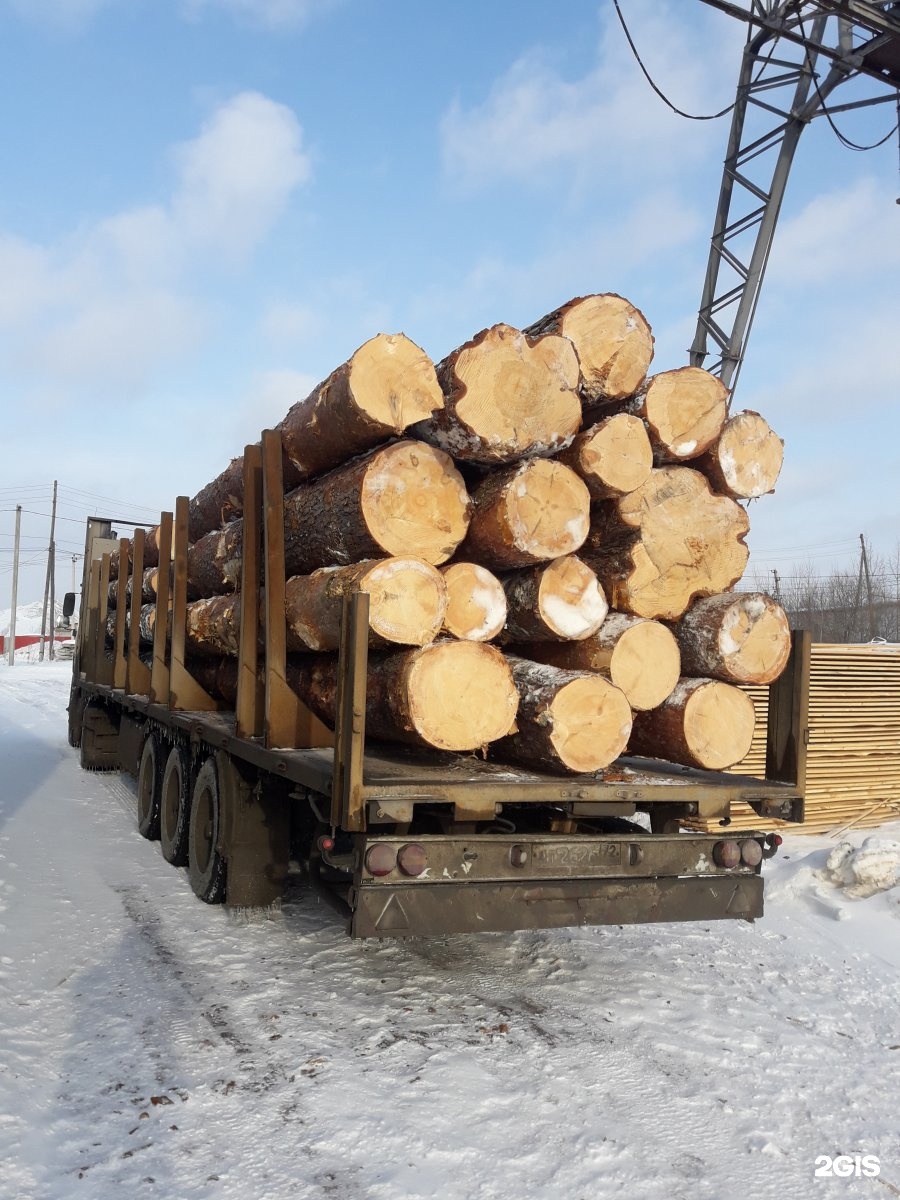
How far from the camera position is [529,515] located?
4.45m

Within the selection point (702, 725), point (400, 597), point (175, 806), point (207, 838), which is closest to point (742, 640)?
point (702, 725)

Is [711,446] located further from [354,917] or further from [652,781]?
[354,917]

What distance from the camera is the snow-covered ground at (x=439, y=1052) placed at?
308cm

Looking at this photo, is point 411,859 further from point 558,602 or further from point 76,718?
point 76,718

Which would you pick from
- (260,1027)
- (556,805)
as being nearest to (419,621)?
(556,805)

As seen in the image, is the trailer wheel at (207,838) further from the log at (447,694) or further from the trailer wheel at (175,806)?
the log at (447,694)

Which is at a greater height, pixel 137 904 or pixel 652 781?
pixel 652 781

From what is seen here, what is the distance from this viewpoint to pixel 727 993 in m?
4.79

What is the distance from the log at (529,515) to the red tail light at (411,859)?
152cm

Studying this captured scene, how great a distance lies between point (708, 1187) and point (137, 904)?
3972 mm

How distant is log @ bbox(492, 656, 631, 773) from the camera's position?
418 centimetres

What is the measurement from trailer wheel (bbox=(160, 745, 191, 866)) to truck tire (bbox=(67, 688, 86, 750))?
5.97 m

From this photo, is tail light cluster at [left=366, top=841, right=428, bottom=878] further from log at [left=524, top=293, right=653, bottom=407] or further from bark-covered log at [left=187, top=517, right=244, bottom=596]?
bark-covered log at [left=187, top=517, right=244, bottom=596]

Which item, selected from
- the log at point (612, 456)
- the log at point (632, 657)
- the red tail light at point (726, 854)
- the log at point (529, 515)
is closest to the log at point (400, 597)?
the log at point (529, 515)
